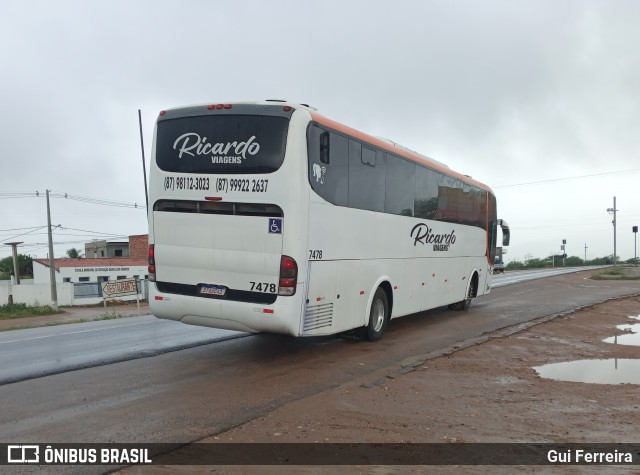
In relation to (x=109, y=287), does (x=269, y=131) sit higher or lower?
higher

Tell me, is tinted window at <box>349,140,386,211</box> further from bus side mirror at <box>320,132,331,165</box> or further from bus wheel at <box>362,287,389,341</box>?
bus wheel at <box>362,287,389,341</box>

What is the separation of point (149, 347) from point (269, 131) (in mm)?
4914

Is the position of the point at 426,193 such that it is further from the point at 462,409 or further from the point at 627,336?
the point at 462,409

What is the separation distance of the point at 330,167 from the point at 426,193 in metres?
4.60

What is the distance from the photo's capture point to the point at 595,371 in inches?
332

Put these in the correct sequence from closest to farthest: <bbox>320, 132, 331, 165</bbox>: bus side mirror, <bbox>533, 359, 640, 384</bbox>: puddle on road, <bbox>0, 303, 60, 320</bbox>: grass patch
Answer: <bbox>533, 359, 640, 384</bbox>: puddle on road, <bbox>320, 132, 331, 165</bbox>: bus side mirror, <bbox>0, 303, 60, 320</bbox>: grass patch

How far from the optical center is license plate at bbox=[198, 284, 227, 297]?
841 centimetres

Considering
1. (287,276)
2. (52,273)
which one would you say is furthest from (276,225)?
(52,273)

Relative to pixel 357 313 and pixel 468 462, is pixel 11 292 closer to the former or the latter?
pixel 357 313

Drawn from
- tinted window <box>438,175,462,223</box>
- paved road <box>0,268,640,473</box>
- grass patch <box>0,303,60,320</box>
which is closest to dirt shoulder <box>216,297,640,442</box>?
paved road <box>0,268,640,473</box>

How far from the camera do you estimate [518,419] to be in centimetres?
600

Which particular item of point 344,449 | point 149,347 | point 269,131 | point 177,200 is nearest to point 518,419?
point 344,449

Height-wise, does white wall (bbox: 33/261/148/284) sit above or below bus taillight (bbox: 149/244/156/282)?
below

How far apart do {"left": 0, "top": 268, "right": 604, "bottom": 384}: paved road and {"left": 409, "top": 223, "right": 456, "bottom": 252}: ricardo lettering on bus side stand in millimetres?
4351
